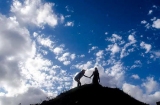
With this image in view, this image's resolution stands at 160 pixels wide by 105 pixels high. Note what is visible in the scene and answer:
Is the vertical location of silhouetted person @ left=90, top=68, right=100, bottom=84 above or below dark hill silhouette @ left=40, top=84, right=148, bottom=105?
above

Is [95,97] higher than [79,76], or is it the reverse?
[79,76]

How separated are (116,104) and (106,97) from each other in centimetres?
87

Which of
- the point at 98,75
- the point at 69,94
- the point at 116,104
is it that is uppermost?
the point at 98,75

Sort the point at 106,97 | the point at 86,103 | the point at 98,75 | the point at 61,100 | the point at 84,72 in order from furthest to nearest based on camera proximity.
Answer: the point at 84,72 → the point at 98,75 → the point at 61,100 → the point at 106,97 → the point at 86,103

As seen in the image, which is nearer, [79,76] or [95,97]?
[95,97]

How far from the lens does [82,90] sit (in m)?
13.2

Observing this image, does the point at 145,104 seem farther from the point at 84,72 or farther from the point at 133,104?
the point at 84,72

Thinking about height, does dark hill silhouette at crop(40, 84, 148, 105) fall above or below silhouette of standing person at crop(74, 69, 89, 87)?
below

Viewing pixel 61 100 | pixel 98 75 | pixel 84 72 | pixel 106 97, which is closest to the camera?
pixel 106 97

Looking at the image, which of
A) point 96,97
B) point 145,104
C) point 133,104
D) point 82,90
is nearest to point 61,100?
point 82,90

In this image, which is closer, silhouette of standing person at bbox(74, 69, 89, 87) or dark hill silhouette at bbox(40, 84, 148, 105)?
dark hill silhouette at bbox(40, 84, 148, 105)

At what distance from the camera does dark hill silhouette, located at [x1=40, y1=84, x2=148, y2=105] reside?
12.4 meters

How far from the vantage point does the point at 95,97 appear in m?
12.5

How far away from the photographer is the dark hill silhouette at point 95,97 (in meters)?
12.4
